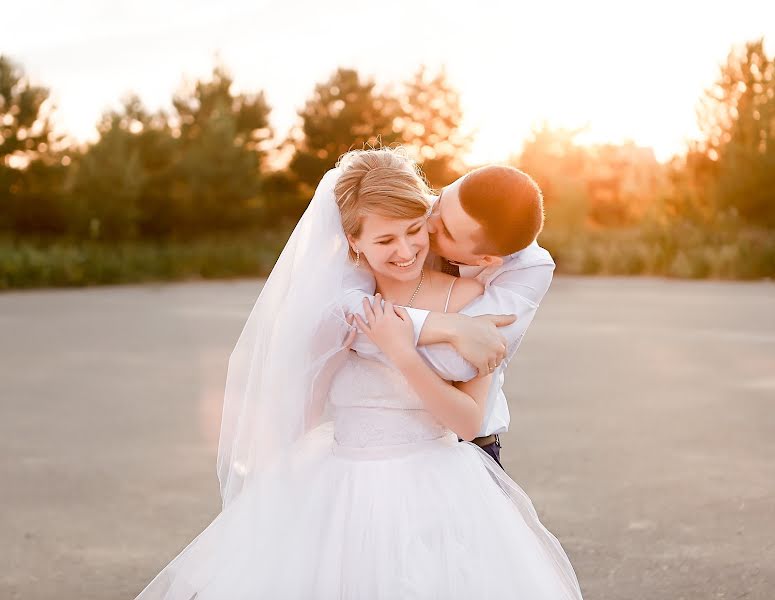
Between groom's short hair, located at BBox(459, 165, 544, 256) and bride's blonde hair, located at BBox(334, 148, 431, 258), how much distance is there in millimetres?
125

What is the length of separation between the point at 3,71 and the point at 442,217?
40.0 m

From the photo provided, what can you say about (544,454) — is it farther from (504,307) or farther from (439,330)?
(439,330)

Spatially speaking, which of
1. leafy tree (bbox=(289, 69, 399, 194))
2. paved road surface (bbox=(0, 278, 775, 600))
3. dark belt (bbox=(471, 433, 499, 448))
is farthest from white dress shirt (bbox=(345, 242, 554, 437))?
leafy tree (bbox=(289, 69, 399, 194))

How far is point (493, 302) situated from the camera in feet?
9.09

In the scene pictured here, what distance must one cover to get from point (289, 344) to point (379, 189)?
51 centimetres

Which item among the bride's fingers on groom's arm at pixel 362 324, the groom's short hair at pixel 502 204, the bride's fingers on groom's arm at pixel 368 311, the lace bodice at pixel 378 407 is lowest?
the lace bodice at pixel 378 407

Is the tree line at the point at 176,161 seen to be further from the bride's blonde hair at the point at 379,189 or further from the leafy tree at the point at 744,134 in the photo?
the bride's blonde hair at the point at 379,189

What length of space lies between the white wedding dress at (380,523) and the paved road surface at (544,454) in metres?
1.59

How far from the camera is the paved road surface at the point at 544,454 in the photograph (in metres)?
4.69

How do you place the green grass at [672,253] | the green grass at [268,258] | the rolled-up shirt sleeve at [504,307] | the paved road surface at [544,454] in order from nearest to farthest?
the rolled-up shirt sleeve at [504,307] < the paved road surface at [544,454] < the green grass at [268,258] < the green grass at [672,253]

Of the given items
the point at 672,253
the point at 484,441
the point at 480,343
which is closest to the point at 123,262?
the point at 672,253

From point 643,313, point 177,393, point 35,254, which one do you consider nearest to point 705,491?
point 177,393

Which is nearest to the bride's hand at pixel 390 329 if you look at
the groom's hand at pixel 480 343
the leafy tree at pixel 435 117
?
the groom's hand at pixel 480 343

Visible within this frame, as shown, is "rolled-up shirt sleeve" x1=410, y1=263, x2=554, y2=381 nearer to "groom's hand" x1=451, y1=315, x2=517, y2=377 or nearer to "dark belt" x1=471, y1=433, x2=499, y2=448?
"groom's hand" x1=451, y1=315, x2=517, y2=377
